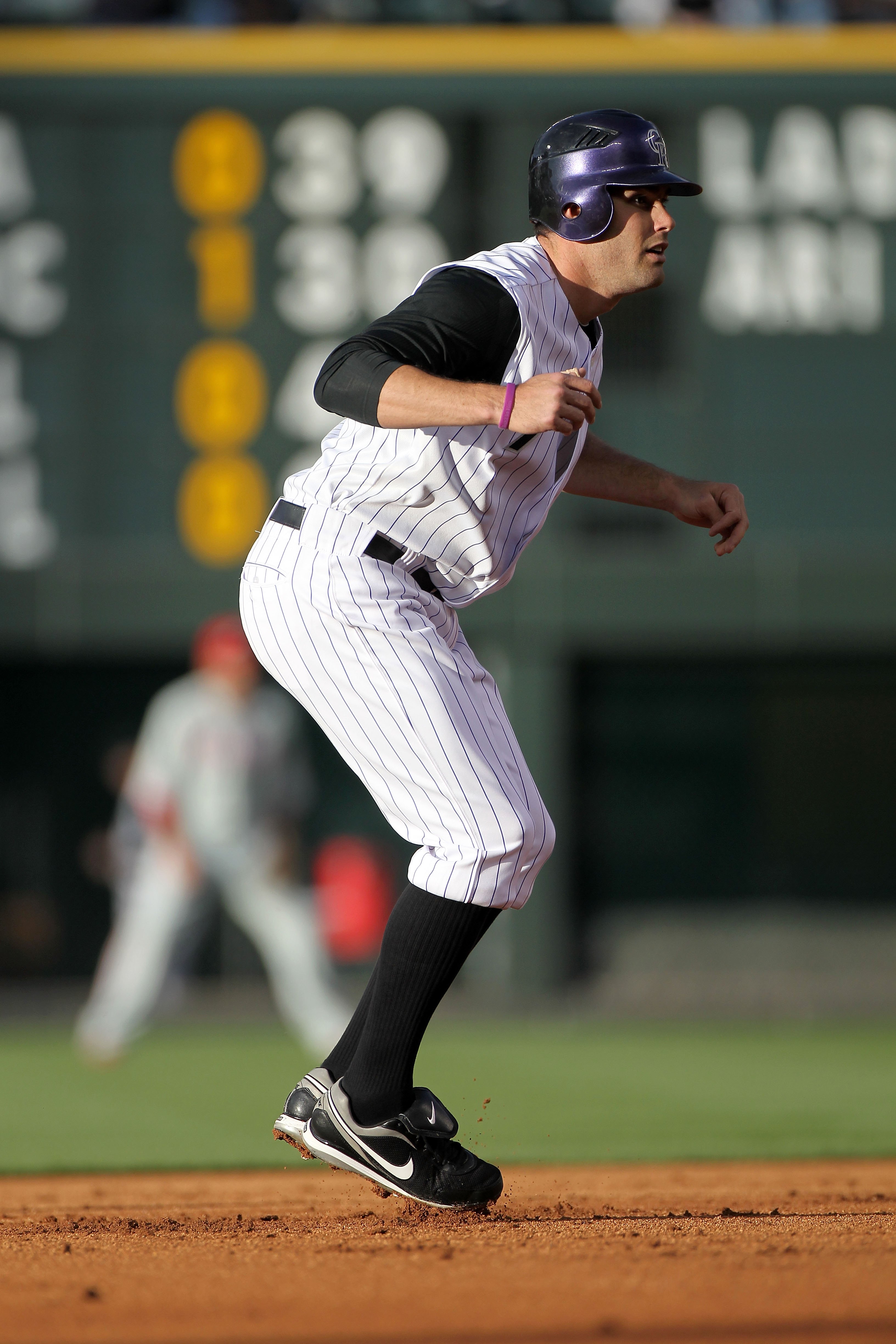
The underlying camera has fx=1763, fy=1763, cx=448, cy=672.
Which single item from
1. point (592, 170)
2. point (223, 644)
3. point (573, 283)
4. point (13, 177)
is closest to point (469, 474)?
point (573, 283)

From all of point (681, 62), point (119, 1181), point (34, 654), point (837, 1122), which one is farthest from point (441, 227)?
point (119, 1181)

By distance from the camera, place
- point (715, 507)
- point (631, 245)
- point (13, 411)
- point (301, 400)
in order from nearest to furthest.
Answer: point (631, 245), point (715, 507), point (13, 411), point (301, 400)

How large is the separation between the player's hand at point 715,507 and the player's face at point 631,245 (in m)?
0.41

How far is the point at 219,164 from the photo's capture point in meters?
9.76

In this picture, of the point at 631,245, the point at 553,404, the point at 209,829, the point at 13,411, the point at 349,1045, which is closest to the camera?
the point at 553,404

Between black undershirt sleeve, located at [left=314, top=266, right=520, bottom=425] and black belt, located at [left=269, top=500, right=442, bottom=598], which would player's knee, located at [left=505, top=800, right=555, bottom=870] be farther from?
black undershirt sleeve, located at [left=314, top=266, right=520, bottom=425]

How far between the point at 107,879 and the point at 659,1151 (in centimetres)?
725

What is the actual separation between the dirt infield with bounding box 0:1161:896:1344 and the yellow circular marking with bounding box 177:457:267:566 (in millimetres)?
6469

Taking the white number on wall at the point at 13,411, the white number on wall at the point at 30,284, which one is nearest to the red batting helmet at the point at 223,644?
the white number on wall at the point at 13,411

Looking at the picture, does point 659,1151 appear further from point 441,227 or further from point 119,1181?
point 441,227

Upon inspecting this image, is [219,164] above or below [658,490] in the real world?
above

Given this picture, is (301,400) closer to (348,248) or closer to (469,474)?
(348,248)

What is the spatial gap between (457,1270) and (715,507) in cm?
143

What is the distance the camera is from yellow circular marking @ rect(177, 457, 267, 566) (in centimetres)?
977
